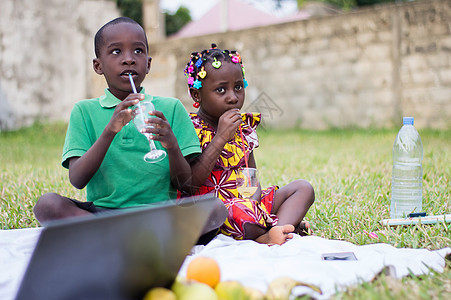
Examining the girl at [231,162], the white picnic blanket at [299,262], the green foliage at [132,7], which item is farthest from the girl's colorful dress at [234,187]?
the green foliage at [132,7]

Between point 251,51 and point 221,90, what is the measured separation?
22.7 feet

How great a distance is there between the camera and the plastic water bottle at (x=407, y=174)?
3.04 meters

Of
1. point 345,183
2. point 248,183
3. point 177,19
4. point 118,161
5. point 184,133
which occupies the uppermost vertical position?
point 177,19

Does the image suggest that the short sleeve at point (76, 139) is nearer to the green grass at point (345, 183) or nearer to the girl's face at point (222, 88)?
the girl's face at point (222, 88)

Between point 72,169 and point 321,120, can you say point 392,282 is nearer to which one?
point 72,169

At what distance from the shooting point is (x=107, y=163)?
92.4 inches

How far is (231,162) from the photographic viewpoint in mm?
2729

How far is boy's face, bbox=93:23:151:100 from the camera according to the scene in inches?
91.6

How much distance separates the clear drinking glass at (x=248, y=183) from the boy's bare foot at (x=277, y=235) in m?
0.25

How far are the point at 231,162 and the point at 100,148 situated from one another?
2.70 ft

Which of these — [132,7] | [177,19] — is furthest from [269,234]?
[177,19]

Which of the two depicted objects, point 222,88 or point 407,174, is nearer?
point 222,88

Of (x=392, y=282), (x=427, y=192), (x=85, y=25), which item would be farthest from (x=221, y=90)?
(x=85, y=25)

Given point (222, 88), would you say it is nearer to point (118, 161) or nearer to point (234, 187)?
point (234, 187)
